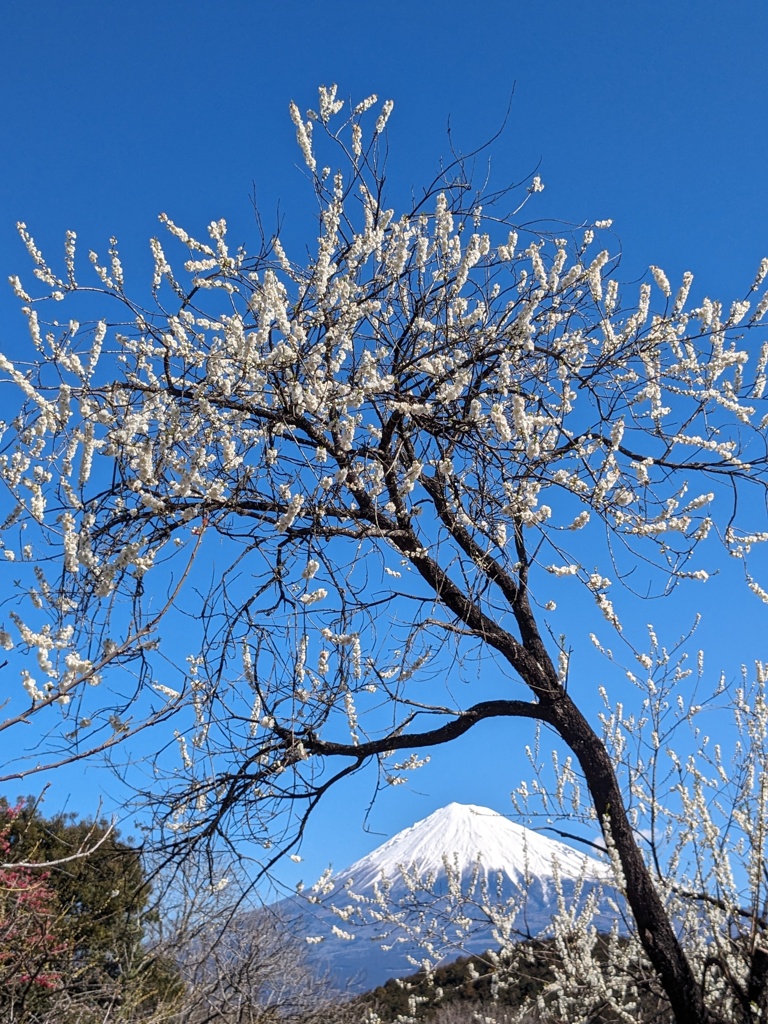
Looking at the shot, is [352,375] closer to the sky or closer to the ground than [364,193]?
closer to the ground

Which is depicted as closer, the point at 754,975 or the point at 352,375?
the point at 754,975

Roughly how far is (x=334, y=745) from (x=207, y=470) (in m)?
1.54

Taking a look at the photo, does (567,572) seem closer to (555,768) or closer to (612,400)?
(612,400)

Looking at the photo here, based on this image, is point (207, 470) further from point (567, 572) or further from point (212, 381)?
point (567, 572)

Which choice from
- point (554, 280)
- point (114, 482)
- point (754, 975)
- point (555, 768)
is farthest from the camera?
point (555, 768)

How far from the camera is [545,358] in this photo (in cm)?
400

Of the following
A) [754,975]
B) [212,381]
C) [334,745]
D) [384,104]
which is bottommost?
[754,975]

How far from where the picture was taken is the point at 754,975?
10.00 feet

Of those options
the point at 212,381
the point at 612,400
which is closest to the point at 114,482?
the point at 212,381

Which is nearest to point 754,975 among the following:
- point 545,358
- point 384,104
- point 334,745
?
point 334,745

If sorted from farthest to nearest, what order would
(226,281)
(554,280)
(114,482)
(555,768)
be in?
→ (555,768) < (554,280) < (114,482) < (226,281)

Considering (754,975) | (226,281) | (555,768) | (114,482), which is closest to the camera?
(754,975)

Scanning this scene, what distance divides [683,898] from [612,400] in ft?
7.95

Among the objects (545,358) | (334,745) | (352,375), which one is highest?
(545,358)
